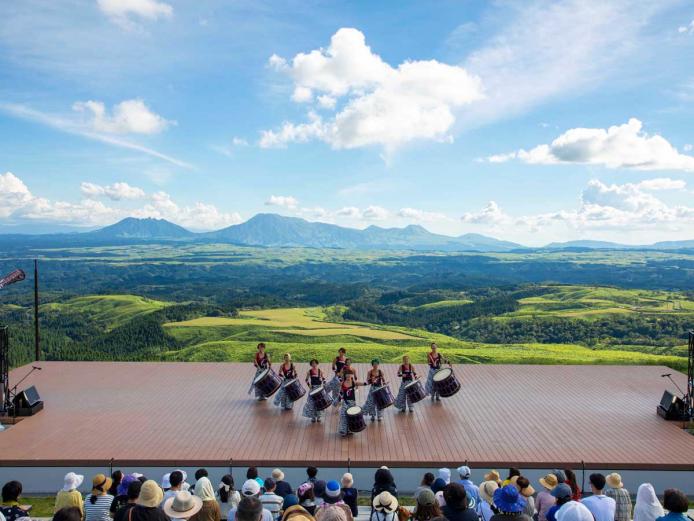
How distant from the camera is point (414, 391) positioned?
1192 cm

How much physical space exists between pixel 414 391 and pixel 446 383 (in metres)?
0.98

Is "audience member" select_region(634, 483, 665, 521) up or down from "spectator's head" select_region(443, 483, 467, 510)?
down

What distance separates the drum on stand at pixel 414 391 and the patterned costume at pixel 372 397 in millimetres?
744

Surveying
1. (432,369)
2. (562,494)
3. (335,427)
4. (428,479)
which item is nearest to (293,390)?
(335,427)

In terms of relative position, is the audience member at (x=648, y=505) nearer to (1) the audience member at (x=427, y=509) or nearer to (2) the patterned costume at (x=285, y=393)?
(1) the audience member at (x=427, y=509)


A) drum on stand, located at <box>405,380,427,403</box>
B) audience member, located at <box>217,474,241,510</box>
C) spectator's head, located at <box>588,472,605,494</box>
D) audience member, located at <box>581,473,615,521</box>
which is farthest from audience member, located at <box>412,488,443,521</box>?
drum on stand, located at <box>405,380,427,403</box>

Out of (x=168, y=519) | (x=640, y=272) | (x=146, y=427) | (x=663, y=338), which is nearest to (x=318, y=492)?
(x=168, y=519)

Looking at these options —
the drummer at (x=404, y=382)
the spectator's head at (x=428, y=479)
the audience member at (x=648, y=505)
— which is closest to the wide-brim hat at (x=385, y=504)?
the spectator's head at (x=428, y=479)

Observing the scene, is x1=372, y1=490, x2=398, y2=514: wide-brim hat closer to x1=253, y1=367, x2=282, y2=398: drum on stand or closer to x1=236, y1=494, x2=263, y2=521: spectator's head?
x1=236, y1=494, x2=263, y2=521: spectator's head

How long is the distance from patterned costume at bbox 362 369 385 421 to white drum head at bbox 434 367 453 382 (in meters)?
1.79

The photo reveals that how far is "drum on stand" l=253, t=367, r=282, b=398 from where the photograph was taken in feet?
41.6

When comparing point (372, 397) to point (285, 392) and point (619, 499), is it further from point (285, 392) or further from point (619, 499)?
point (619, 499)

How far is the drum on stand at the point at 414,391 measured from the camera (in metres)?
11.9

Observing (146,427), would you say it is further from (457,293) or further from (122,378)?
(457,293)
